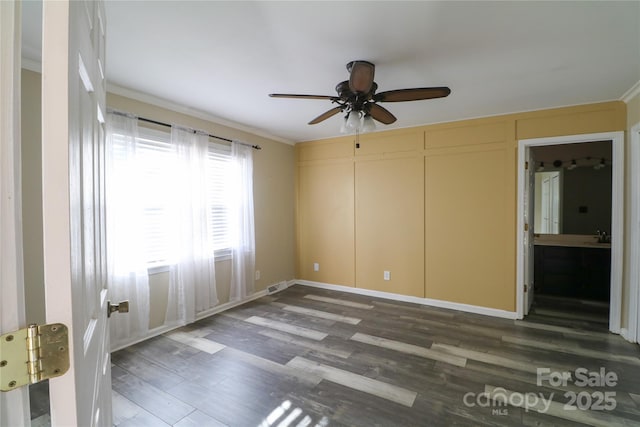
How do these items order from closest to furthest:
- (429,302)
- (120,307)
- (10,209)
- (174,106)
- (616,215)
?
(10,209) → (120,307) → (616,215) → (174,106) → (429,302)

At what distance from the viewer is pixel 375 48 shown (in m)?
2.01

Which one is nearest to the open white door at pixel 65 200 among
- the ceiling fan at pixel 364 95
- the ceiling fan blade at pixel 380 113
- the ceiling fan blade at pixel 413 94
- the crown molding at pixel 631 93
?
the ceiling fan at pixel 364 95

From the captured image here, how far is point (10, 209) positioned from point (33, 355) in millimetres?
241

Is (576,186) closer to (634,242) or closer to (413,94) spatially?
(634,242)

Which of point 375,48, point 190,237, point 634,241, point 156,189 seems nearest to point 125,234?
point 156,189

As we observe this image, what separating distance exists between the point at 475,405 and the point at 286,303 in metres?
2.59

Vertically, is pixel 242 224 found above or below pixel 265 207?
below

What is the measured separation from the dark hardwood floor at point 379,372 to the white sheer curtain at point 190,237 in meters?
0.27

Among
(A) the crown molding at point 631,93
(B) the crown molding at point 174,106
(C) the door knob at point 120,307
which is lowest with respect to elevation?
(C) the door knob at point 120,307

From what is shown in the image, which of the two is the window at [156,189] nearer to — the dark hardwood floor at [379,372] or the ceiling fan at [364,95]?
the dark hardwood floor at [379,372]

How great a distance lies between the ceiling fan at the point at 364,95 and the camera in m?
1.89

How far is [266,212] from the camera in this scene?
4484mm

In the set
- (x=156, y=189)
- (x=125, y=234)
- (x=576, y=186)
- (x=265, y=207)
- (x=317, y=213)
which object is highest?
(x=576, y=186)

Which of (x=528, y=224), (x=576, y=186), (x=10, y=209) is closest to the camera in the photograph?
(x=10, y=209)
